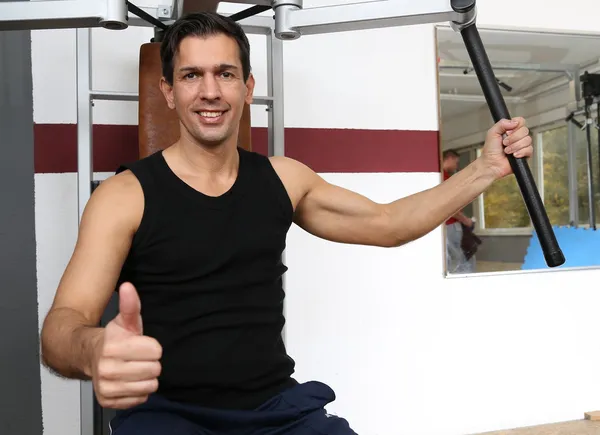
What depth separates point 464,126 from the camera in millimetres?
2555

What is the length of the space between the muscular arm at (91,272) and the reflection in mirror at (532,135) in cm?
163

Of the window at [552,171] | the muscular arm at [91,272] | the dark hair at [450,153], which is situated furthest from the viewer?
the window at [552,171]

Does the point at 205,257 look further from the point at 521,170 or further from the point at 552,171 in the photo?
the point at 552,171

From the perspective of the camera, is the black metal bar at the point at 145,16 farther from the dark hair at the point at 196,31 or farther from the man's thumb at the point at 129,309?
the man's thumb at the point at 129,309

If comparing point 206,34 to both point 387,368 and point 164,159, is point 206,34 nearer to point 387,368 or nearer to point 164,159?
point 164,159

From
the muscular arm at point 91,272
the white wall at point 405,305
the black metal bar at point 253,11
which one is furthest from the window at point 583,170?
the muscular arm at point 91,272

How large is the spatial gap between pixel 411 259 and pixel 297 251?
50 centimetres

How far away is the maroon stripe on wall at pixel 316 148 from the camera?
2.14 meters

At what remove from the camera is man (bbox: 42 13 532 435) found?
1200 millimetres

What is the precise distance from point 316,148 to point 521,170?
120 centimetres

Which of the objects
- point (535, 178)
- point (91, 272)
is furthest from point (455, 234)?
point (91, 272)

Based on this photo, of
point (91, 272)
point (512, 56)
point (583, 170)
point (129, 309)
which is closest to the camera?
point (129, 309)

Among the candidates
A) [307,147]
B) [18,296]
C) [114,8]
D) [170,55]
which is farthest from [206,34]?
[18,296]

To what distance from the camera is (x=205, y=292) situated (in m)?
1.27
